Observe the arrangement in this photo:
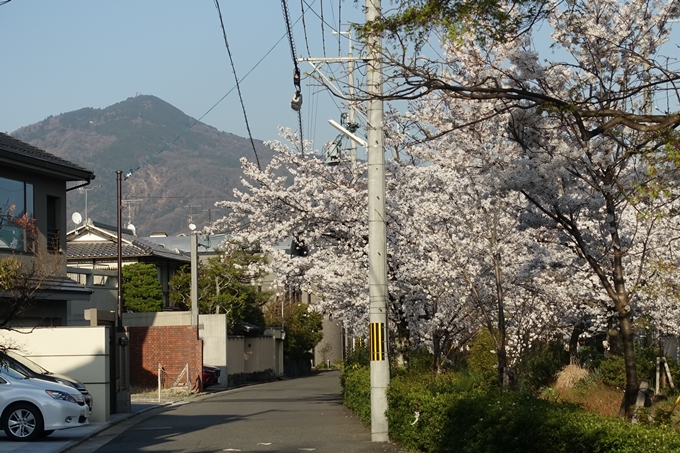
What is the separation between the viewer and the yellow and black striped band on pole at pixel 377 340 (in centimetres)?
1606

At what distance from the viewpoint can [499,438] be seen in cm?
970

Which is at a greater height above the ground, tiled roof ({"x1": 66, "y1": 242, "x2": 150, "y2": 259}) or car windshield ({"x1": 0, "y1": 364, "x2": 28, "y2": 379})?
tiled roof ({"x1": 66, "y1": 242, "x2": 150, "y2": 259})

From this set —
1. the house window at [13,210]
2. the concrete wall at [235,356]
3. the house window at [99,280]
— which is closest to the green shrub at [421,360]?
the house window at [13,210]

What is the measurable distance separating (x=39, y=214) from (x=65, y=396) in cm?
1090

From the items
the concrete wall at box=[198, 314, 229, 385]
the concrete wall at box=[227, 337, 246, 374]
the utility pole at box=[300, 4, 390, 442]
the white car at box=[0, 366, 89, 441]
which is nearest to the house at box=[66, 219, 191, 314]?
the concrete wall at box=[198, 314, 229, 385]

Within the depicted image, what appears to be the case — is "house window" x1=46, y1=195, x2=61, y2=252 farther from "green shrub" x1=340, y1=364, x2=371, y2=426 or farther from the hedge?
the hedge

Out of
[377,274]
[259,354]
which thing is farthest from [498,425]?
[259,354]

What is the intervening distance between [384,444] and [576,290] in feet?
20.0

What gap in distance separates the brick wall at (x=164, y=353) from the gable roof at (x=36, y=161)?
10191mm

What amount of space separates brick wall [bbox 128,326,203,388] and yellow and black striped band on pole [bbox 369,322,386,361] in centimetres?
2133

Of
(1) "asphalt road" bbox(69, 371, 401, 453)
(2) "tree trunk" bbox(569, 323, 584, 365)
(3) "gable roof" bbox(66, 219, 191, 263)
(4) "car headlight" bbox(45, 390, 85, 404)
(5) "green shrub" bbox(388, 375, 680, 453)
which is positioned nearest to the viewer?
(5) "green shrub" bbox(388, 375, 680, 453)

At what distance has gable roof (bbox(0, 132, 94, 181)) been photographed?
24.8 meters

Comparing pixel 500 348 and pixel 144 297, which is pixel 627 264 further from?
pixel 144 297

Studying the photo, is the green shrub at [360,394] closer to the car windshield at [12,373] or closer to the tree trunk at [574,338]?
the tree trunk at [574,338]
